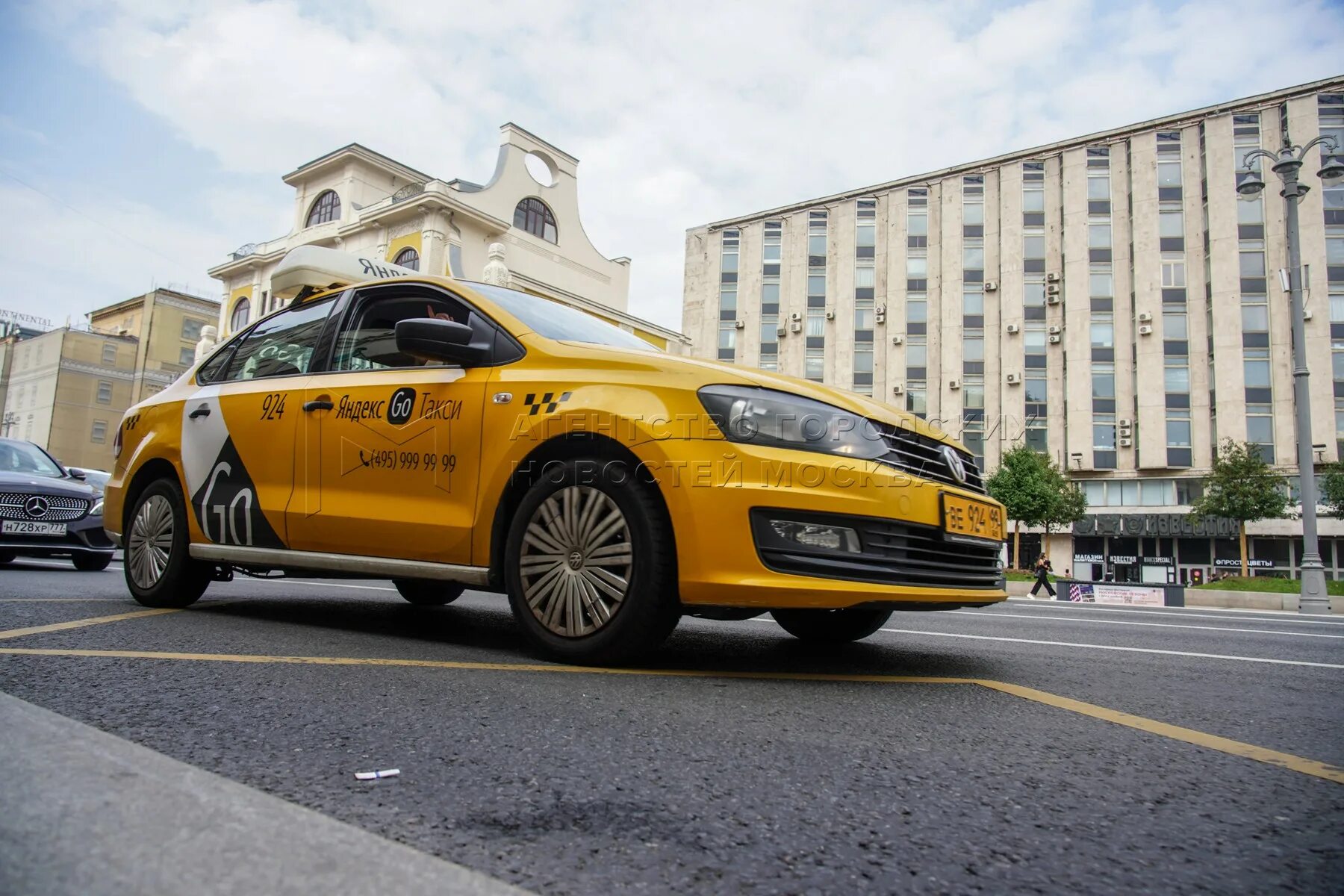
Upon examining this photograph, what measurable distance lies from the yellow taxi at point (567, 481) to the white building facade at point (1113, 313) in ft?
137

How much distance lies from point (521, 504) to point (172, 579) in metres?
2.55

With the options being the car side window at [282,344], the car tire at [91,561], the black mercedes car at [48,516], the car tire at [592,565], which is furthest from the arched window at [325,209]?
the car tire at [592,565]

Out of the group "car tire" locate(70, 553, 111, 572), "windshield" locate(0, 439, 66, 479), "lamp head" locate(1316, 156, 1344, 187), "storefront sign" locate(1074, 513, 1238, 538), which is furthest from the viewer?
"storefront sign" locate(1074, 513, 1238, 538)

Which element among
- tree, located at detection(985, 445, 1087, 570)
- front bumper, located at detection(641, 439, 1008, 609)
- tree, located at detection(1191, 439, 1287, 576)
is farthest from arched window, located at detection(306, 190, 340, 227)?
front bumper, located at detection(641, 439, 1008, 609)

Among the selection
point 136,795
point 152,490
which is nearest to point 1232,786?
point 136,795

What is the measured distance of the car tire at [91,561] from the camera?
8953 mm

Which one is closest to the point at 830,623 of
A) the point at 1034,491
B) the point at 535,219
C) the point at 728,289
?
the point at 1034,491

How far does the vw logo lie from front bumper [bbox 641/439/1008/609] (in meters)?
0.48

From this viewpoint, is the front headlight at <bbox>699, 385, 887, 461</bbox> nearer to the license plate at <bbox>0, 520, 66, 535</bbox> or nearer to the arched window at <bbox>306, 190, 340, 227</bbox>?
the license plate at <bbox>0, 520, 66, 535</bbox>

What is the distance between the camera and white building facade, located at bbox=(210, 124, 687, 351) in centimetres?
3419

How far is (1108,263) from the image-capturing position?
42.6m

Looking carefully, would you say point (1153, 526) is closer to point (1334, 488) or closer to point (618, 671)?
point (1334, 488)

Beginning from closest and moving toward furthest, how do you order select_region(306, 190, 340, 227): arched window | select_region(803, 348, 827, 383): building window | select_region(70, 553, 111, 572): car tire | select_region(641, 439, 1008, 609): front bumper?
select_region(641, 439, 1008, 609): front bumper, select_region(70, 553, 111, 572): car tire, select_region(306, 190, 340, 227): arched window, select_region(803, 348, 827, 383): building window

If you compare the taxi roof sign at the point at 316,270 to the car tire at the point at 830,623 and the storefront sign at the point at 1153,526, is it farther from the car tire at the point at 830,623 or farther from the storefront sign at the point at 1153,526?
the storefront sign at the point at 1153,526
